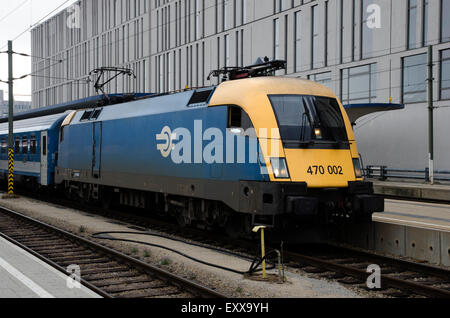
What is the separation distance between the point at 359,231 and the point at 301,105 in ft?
10.2

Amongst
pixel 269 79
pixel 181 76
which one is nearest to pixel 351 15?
pixel 181 76

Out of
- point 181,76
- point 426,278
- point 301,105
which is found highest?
point 181,76

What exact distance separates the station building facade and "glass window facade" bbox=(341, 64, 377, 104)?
62 millimetres

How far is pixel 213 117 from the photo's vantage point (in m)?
11.6

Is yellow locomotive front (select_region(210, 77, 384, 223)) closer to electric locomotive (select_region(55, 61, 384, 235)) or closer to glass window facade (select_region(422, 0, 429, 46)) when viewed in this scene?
electric locomotive (select_region(55, 61, 384, 235))

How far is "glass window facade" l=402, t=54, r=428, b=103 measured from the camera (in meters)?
30.0

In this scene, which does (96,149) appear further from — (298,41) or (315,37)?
(298,41)

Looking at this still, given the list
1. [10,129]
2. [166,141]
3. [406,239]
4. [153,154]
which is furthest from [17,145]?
[406,239]

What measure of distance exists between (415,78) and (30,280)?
1071 inches

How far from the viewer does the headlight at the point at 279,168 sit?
10.1 m

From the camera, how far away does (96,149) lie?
57.6ft

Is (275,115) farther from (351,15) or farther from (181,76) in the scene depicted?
(181,76)

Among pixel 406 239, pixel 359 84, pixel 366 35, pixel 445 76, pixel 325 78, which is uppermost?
pixel 366 35
